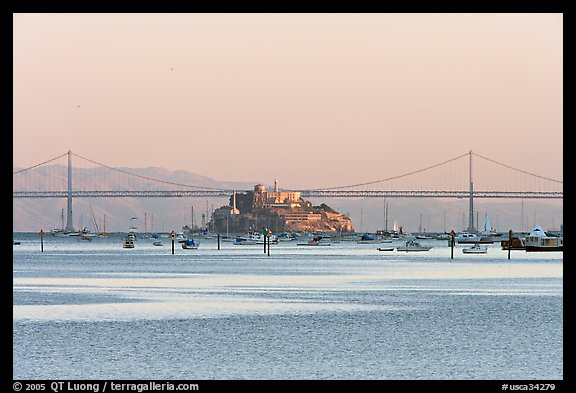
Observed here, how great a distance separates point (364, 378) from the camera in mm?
19266

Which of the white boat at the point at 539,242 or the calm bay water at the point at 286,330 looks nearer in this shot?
the calm bay water at the point at 286,330

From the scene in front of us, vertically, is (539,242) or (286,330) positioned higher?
(539,242)

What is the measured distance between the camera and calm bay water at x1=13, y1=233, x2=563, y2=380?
20469 mm

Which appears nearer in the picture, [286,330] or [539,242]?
[286,330]

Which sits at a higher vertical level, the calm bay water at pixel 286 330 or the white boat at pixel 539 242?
the white boat at pixel 539 242

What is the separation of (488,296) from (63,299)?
14439mm

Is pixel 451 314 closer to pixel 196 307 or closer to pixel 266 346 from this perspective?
pixel 196 307

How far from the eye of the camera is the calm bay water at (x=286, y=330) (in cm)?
2047

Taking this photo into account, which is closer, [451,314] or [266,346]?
[266,346]

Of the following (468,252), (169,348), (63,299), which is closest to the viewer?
(169,348)

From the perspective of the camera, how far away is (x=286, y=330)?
2697 cm
